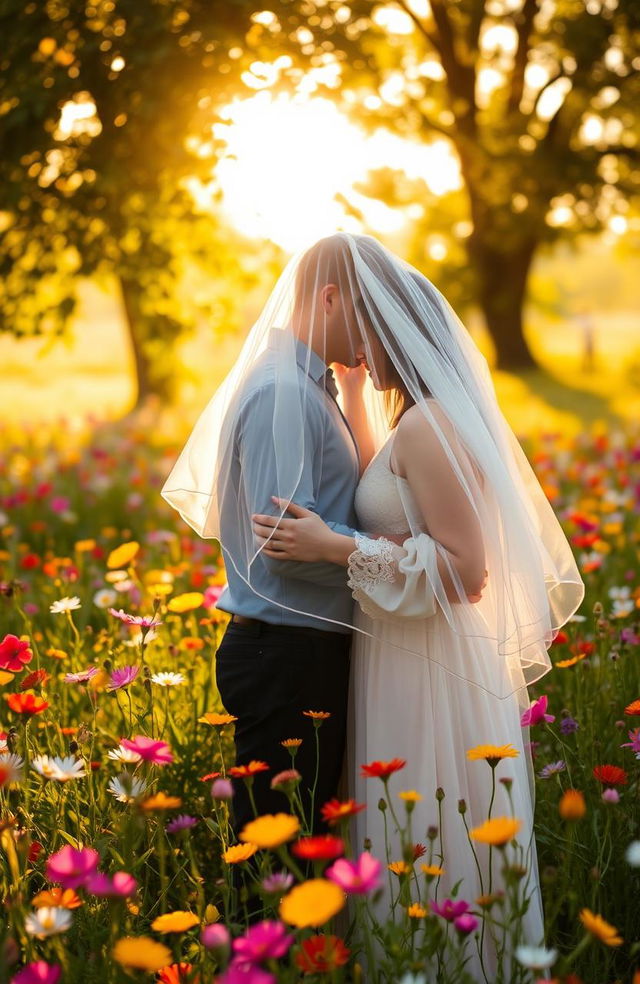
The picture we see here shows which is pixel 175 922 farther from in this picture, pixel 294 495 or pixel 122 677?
pixel 294 495

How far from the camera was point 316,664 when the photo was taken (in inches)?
95.0

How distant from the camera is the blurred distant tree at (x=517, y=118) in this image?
14.0 meters

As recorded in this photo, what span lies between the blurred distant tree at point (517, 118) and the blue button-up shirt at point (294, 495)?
1045 centimetres

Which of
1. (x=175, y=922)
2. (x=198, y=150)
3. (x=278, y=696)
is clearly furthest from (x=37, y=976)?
(x=198, y=150)

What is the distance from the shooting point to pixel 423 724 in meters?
2.35

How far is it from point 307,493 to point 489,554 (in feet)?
1.47

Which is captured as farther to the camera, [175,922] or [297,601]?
[297,601]

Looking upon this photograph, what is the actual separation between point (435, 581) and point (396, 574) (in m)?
0.09

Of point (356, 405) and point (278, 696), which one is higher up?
point (356, 405)

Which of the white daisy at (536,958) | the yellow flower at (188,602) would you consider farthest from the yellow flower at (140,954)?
the yellow flower at (188,602)

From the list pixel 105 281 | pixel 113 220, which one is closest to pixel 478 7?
pixel 105 281

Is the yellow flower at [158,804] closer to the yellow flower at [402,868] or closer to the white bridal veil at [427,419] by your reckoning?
the yellow flower at [402,868]

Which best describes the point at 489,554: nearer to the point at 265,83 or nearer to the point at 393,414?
the point at 393,414

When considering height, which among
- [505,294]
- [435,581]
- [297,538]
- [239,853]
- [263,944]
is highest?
[297,538]
